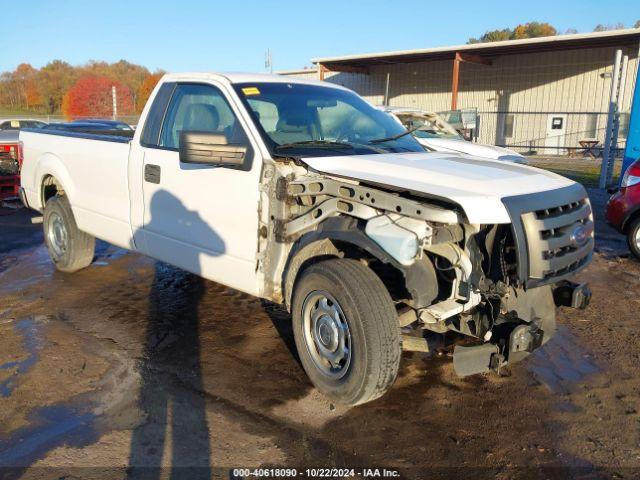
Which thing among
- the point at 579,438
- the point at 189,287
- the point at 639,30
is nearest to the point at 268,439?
the point at 579,438

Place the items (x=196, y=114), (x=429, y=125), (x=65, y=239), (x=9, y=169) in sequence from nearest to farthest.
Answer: (x=196, y=114)
(x=65, y=239)
(x=9, y=169)
(x=429, y=125)

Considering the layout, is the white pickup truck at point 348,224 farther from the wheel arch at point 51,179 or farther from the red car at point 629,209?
the red car at point 629,209

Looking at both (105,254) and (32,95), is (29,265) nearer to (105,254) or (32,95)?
(105,254)

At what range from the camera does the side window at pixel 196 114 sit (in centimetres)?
439

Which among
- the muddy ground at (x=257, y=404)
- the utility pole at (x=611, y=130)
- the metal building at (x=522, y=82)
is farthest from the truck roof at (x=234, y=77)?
the metal building at (x=522, y=82)

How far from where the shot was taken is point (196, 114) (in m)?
4.71

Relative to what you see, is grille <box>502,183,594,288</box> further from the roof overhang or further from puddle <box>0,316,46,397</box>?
the roof overhang

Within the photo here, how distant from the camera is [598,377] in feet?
13.4

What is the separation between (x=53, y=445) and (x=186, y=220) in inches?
76.2

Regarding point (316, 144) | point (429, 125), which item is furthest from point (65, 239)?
point (429, 125)

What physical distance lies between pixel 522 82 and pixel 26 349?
89.0ft

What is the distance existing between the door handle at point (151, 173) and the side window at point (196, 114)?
20cm

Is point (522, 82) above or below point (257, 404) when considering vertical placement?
above

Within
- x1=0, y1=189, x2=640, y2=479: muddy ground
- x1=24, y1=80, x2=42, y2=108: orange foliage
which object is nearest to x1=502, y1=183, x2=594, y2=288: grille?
x1=0, y1=189, x2=640, y2=479: muddy ground
